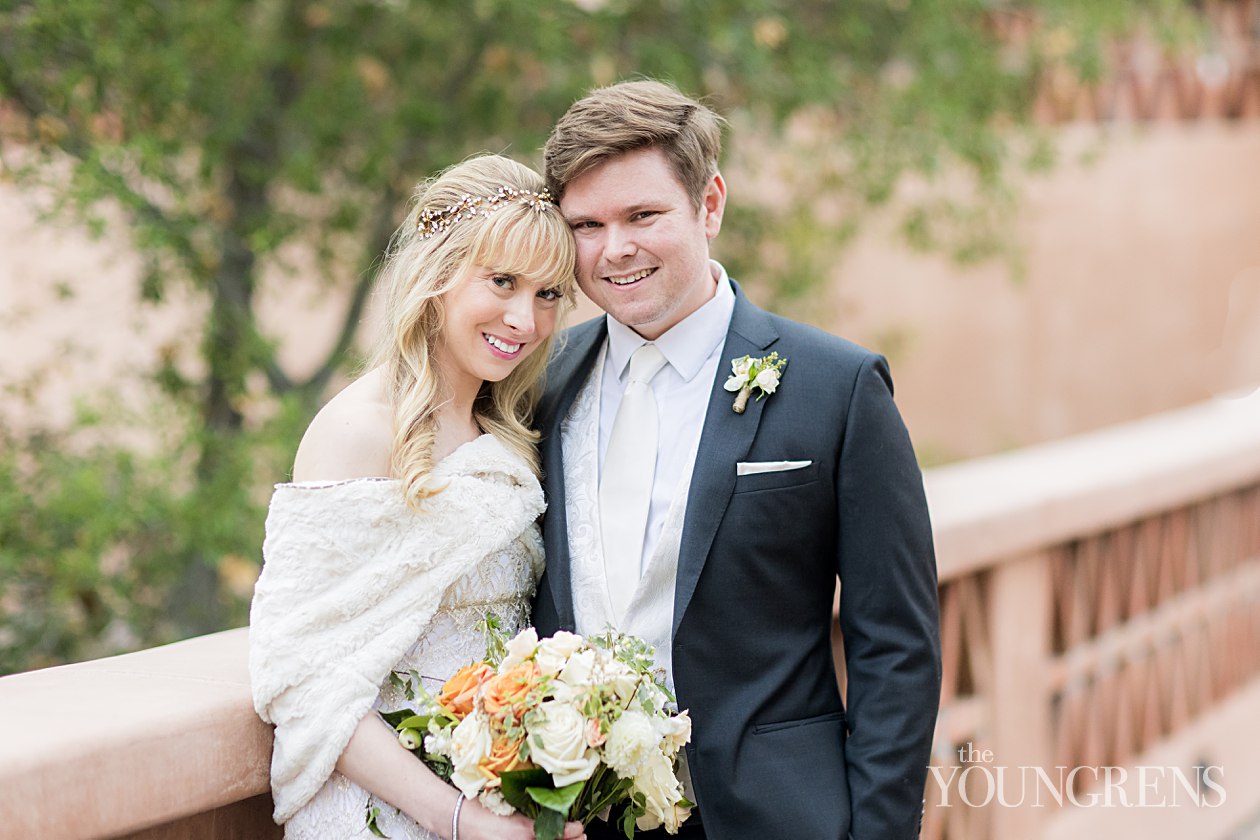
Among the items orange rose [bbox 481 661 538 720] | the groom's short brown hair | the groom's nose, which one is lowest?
orange rose [bbox 481 661 538 720]

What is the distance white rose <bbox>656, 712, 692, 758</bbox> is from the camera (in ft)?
6.93

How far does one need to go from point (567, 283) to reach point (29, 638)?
10.9 ft

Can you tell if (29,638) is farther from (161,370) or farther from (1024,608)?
(1024,608)

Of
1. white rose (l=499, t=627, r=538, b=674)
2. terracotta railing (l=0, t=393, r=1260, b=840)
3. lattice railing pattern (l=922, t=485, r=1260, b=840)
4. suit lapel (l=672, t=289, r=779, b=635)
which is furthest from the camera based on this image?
lattice railing pattern (l=922, t=485, r=1260, b=840)

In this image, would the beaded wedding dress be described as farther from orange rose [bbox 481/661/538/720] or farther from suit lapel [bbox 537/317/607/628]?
orange rose [bbox 481/661/538/720]

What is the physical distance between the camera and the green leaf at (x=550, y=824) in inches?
81.0

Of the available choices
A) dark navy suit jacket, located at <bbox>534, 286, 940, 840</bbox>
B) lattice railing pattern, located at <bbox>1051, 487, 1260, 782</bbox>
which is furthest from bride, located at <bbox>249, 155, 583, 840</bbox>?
lattice railing pattern, located at <bbox>1051, 487, 1260, 782</bbox>

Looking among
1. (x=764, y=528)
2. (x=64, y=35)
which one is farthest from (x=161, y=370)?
(x=764, y=528)

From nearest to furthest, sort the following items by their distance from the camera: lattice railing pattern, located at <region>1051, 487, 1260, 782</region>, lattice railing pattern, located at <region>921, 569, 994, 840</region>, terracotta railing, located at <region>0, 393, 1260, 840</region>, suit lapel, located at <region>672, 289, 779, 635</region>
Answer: terracotta railing, located at <region>0, 393, 1260, 840</region>, suit lapel, located at <region>672, 289, 779, 635</region>, lattice railing pattern, located at <region>921, 569, 994, 840</region>, lattice railing pattern, located at <region>1051, 487, 1260, 782</region>

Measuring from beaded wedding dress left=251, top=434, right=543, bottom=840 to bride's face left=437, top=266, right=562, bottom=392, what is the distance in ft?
0.71

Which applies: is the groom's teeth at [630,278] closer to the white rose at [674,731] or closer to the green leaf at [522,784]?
the white rose at [674,731]

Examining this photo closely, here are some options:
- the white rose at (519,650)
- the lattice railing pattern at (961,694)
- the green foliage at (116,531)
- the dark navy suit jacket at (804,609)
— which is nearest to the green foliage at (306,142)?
the green foliage at (116,531)

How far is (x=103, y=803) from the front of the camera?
1.90 m

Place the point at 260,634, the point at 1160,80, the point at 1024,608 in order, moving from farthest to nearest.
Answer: the point at 1160,80
the point at 1024,608
the point at 260,634
